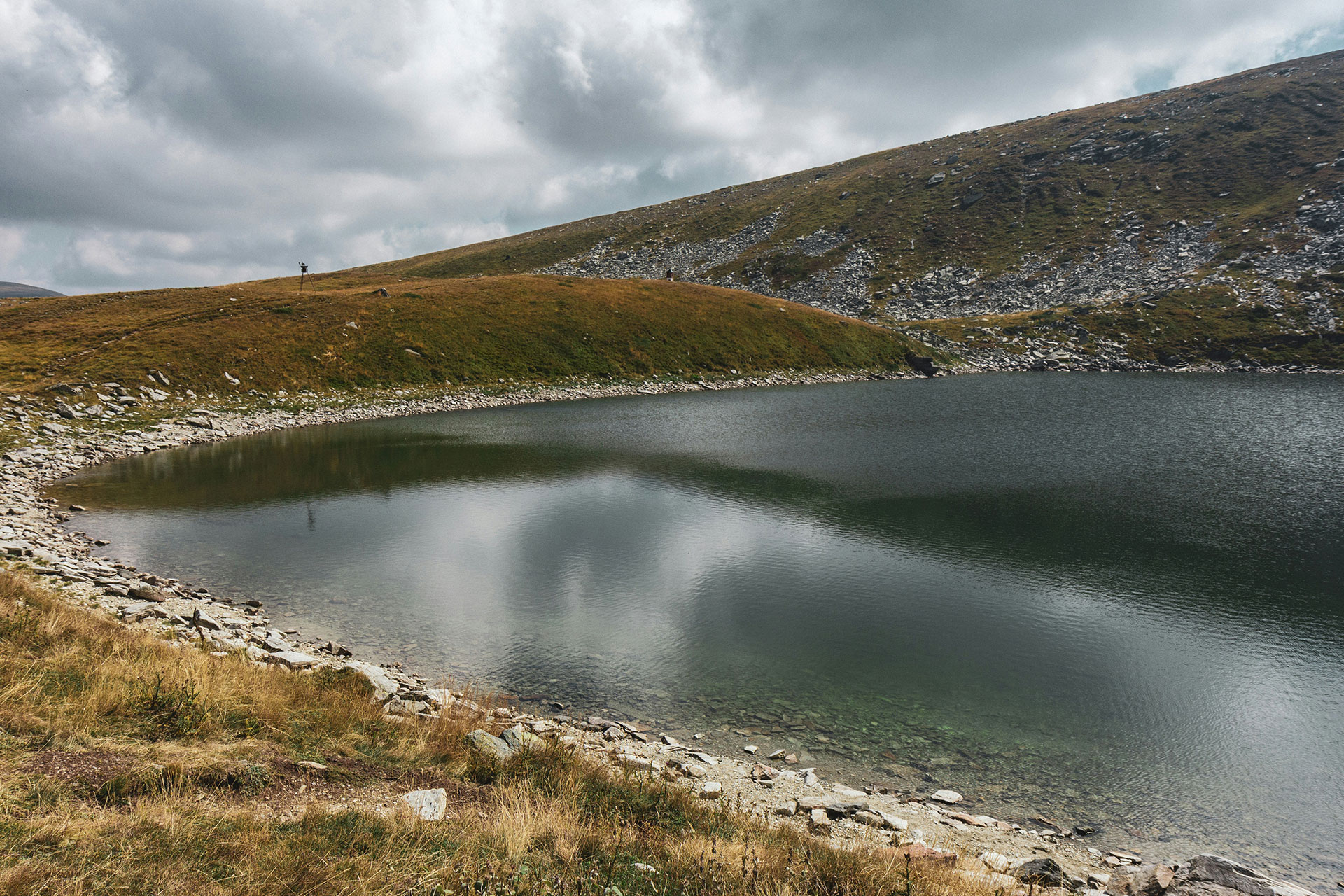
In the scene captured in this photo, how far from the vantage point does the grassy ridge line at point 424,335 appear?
197 feet

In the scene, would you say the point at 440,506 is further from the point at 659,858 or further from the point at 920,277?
the point at 920,277

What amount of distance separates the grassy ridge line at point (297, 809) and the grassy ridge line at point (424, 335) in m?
56.4

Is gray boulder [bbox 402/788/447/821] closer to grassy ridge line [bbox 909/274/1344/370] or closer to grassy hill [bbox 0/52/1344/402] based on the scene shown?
grassy hill [bbox 0/52/1344/402]

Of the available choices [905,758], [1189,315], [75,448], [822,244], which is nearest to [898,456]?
[905,758]

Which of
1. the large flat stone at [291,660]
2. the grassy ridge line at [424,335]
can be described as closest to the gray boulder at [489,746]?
the large flat stone at [291,660]

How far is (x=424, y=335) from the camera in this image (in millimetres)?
78188

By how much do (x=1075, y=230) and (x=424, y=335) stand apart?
501ft

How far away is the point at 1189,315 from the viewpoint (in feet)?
359

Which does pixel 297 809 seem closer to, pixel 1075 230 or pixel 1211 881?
pixel 1211 881

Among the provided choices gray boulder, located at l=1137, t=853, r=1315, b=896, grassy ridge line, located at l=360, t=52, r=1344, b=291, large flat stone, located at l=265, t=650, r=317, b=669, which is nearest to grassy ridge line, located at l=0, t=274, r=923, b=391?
large flat stone, located at l=265, t=650, r=317, b=669

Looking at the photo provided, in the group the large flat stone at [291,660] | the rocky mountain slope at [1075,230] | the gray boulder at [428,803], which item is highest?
the rocky mountain slope at [1075,230]

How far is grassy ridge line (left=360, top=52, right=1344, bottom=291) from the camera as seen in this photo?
470 feet

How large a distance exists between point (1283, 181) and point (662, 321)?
151m

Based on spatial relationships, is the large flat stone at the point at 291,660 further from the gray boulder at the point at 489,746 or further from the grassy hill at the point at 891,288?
the grassy hill at the point at 891,288
